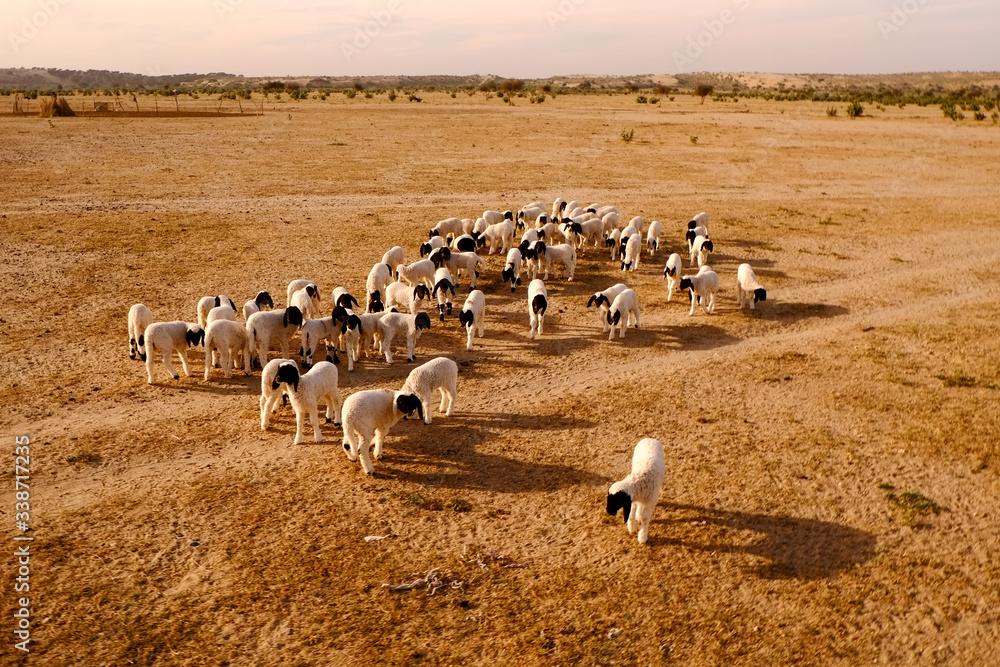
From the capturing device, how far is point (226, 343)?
1209 cm

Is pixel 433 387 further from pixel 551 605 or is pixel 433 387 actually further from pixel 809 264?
pixel 809 264

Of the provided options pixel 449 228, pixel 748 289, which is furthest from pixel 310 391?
pixel 449 228

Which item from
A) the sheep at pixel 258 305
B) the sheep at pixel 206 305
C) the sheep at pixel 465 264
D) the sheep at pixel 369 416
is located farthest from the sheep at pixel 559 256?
the sheep at pixel 369 416

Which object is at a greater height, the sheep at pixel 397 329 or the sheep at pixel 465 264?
the sheep at pixel 465 264

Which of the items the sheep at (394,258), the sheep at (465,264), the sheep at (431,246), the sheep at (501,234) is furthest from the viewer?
the sheep at (501,234)


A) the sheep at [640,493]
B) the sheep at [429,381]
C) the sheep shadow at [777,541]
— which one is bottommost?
the sheep shadow at [777,541]

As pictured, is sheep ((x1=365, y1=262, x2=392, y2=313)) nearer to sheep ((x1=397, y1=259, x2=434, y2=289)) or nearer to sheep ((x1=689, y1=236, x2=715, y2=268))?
sheep ((x1=397, y1=259, x2=434, y2=289))

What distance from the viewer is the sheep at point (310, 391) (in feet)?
32.7

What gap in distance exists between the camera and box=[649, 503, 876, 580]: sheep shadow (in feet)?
25.7

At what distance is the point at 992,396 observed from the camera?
12.0 m

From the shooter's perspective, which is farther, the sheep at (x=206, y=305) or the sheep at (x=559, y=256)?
the sheep at (x=559, y=256)

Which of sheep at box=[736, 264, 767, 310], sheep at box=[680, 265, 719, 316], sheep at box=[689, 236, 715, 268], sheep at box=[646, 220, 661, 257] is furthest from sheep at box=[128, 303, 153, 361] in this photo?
sheep at box=[646, 220, 661, 257]

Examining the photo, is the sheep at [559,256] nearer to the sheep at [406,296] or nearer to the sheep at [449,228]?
the sheep at [449,228]

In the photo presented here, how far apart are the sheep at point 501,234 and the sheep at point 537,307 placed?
562cm
